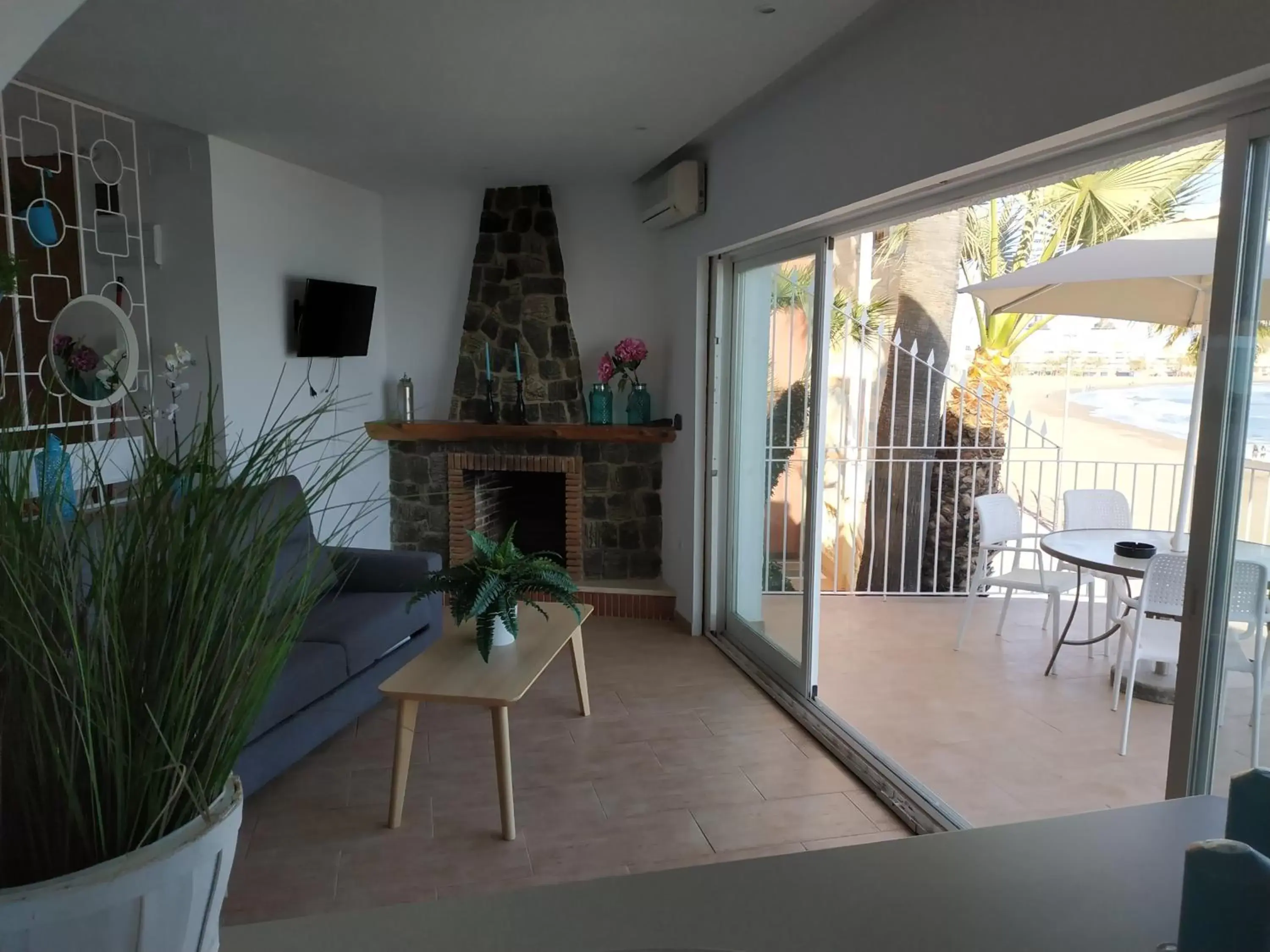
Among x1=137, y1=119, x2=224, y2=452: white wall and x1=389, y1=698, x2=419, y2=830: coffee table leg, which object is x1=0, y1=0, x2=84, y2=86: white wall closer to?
x1=389, y1=698, x2=419, y2=830: coffee table leg

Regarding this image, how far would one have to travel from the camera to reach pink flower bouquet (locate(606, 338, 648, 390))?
527cm

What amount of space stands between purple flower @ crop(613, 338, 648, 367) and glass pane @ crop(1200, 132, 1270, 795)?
3.71m

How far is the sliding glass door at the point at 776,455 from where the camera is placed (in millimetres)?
3812

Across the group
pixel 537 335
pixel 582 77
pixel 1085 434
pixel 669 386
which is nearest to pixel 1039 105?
pixel 582 77

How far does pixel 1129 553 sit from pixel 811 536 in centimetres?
138

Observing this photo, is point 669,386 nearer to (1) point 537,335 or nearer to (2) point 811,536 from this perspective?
(1) point 537,335

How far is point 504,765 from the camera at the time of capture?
280cm

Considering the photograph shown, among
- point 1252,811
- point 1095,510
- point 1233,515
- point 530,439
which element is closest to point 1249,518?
point 1233,515

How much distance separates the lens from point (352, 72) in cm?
318

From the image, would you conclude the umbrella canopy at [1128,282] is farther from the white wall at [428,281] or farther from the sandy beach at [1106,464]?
the white wall at [428,281]

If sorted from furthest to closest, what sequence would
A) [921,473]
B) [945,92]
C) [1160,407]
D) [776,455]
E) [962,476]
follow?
[962,476]
[921,473]
[1160,407]
[776,455]
[945,92]

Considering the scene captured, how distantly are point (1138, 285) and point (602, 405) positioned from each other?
2.91m

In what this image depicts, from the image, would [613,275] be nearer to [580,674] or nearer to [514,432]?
[514,432]

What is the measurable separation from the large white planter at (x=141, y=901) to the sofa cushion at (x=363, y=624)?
279 centimetres
